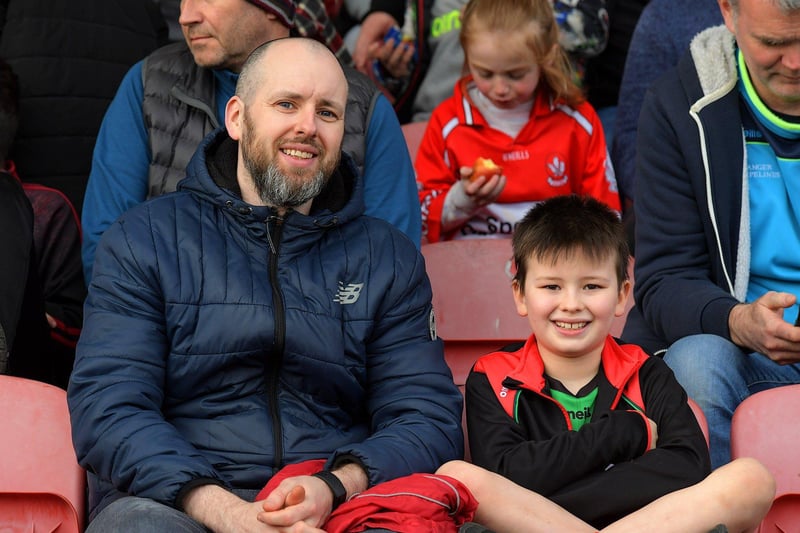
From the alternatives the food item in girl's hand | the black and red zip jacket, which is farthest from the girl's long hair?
the black and red zip jacket

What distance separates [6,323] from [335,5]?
2026 mm

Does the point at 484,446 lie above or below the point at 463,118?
below

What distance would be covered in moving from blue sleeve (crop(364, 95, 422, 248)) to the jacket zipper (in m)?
0.63

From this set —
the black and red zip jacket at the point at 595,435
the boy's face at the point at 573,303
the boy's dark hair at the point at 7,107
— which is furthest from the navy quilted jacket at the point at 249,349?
the boy's dark hair at the point at 7,107

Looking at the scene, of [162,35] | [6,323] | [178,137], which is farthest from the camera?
[162,35]

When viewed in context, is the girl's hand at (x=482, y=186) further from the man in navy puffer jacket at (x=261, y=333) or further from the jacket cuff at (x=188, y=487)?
the jacket cuff at (x=188, y=487)

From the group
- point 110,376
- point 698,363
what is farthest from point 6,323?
point 698,363

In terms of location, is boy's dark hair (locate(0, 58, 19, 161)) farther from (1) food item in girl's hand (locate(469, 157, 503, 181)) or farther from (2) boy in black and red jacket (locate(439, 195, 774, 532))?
(2) boy in black and red jacket (locate(439, 195, 774, 532))

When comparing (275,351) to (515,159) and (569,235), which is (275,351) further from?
(515,159)

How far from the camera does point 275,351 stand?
269 cm

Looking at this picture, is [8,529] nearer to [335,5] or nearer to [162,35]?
[162,35]

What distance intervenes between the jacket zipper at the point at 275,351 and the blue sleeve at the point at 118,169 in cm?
75

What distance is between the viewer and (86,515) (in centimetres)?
270

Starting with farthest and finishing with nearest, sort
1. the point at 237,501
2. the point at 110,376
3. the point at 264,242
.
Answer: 1. the point at 264,242
2. the point at 110,376
3. the point at 237,501
